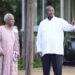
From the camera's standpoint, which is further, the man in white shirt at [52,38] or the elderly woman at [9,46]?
the man in white shirt at [52,38]

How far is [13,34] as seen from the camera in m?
9.35

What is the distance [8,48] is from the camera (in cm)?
931

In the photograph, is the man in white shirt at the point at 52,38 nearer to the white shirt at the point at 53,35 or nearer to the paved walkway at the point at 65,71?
the white shirt at the point at 53,35

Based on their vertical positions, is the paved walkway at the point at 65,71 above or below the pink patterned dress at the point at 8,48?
below

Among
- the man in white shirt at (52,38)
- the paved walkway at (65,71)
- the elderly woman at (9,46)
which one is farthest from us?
the paved walkway at (65,71)

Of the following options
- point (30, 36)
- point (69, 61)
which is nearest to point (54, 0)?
point (69, 61)

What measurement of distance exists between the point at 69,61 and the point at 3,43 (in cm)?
744

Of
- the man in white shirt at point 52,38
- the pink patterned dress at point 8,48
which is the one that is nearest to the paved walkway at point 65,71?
the man in white shirt at point 52,38

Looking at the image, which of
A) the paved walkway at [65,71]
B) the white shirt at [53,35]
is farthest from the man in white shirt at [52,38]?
the paved walkway at [65,71]

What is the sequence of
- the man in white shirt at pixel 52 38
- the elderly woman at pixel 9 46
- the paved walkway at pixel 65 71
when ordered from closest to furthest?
the elderly woman at pixel 9 46 < the man in white shirt at pixel 52 38 < the paved walkway at pixel 65 71

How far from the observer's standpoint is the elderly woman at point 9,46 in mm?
9281

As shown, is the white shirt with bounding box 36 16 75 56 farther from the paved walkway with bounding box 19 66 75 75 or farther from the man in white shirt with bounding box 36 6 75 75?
the paved walkway with bounding box 19 66 75 75

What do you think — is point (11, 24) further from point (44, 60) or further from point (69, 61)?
point (69, 61)

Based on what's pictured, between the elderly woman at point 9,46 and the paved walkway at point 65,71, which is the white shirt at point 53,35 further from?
the paved walkway at point 65,71
